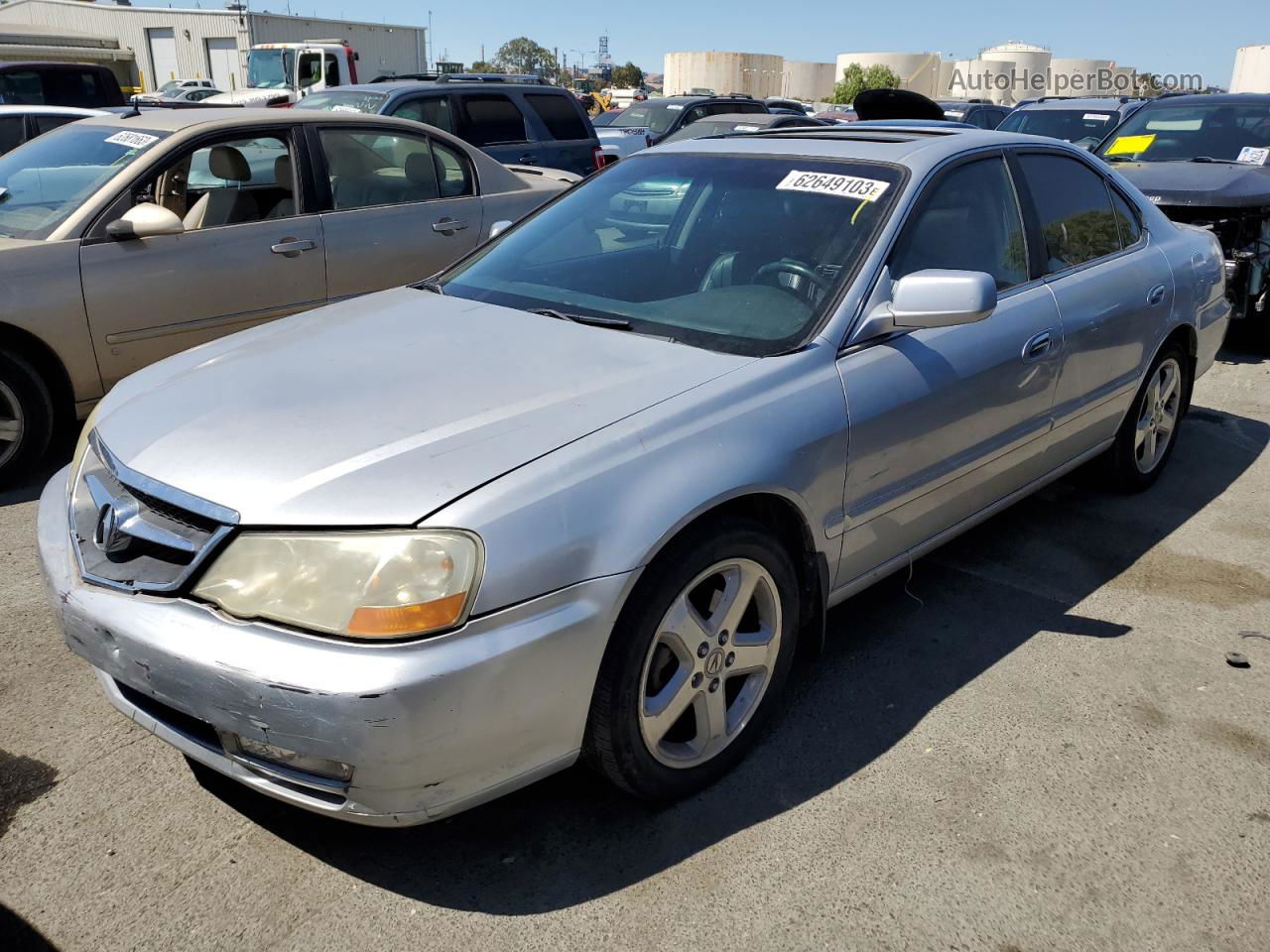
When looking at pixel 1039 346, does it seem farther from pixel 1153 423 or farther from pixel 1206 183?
pixel 1206 183

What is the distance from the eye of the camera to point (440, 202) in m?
6.16

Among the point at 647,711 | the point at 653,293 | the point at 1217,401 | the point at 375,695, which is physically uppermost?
the point at 653,293

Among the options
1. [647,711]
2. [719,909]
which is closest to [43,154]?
[647,711]

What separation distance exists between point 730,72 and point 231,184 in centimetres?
8833

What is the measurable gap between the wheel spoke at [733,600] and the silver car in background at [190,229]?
350cm

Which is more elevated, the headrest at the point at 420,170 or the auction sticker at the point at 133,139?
the auction sticker at the point at 133,139

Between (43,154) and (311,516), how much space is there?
14.5ft

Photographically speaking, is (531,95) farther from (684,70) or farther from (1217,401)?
(684,70)

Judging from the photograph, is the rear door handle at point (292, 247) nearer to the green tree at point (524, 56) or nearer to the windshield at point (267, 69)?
the windshield at point (267, 69)

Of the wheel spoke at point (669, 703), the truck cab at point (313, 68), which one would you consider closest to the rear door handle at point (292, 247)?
the wheel spoke at point (669, 703)

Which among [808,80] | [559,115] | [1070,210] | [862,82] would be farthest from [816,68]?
[1070,210]

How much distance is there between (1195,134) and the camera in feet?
27.2

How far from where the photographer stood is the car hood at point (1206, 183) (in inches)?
267

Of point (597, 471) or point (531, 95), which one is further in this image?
point (531, 95)
